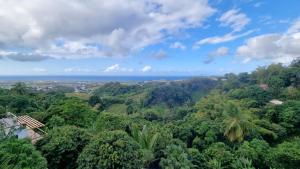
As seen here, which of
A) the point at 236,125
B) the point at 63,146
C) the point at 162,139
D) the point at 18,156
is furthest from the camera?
the point at 236,125

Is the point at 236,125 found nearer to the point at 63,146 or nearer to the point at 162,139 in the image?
the point at 162,139

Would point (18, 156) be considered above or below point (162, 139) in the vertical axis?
above

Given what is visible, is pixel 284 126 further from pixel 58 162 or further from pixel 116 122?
pixel 58 162

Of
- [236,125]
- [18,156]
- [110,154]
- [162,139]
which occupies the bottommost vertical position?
[236,125]

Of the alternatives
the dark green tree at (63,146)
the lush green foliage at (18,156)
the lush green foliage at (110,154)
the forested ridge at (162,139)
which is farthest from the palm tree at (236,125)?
the lush green foliage at (18,156)

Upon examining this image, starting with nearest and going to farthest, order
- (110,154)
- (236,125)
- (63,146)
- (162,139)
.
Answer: (110,154), (63,146), (162,139), (236,125)

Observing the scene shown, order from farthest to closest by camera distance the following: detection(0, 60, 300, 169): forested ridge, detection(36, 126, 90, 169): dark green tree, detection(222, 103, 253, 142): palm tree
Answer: detection(222, 103, 253, 142): palm tree → detection(36, 126, 90, 169): dark green tree → detection(0, 60, 300, 169): forested ridge

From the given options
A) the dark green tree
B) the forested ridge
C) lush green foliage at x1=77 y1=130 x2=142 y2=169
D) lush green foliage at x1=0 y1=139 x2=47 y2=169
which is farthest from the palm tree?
lush green foliage at x1=0 y1=139 x2=47 y2=169

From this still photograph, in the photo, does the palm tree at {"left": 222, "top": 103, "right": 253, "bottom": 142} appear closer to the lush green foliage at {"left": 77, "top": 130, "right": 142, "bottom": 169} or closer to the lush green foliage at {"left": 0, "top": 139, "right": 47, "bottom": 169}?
the lush green foliage at {"left": 77, "top": 130, "right": 142, "bottom": 169}

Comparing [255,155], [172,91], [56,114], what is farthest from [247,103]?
[172,91]

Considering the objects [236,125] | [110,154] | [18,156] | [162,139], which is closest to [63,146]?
[110,154]

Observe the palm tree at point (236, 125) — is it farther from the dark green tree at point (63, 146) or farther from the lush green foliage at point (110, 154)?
the dark green tree at point (63, 146)
